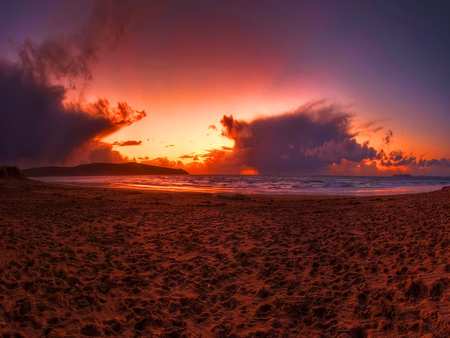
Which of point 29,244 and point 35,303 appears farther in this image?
point 29,244

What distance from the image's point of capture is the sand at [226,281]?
11.7 ft

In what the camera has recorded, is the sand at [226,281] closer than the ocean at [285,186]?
Yes

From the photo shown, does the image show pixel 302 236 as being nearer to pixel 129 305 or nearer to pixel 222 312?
pixel 222 312

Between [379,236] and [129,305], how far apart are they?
6614mm

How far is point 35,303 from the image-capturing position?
3.83 metres

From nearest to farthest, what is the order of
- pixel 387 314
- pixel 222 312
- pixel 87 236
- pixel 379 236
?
pixel 387 314 < pixel 222 312 < pixel 379 236 < pixel 87 236

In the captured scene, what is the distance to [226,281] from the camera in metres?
5.24

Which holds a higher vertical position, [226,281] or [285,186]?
[285,186]

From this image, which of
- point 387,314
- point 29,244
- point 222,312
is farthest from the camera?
point 29,244

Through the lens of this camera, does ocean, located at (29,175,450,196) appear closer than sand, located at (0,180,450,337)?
No

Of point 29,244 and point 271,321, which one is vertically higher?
point 29,244

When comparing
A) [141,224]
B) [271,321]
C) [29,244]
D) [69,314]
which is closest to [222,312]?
[271,321]

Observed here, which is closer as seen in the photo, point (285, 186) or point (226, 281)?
point (226, 281)

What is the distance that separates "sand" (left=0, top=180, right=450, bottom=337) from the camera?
3.56 metres
